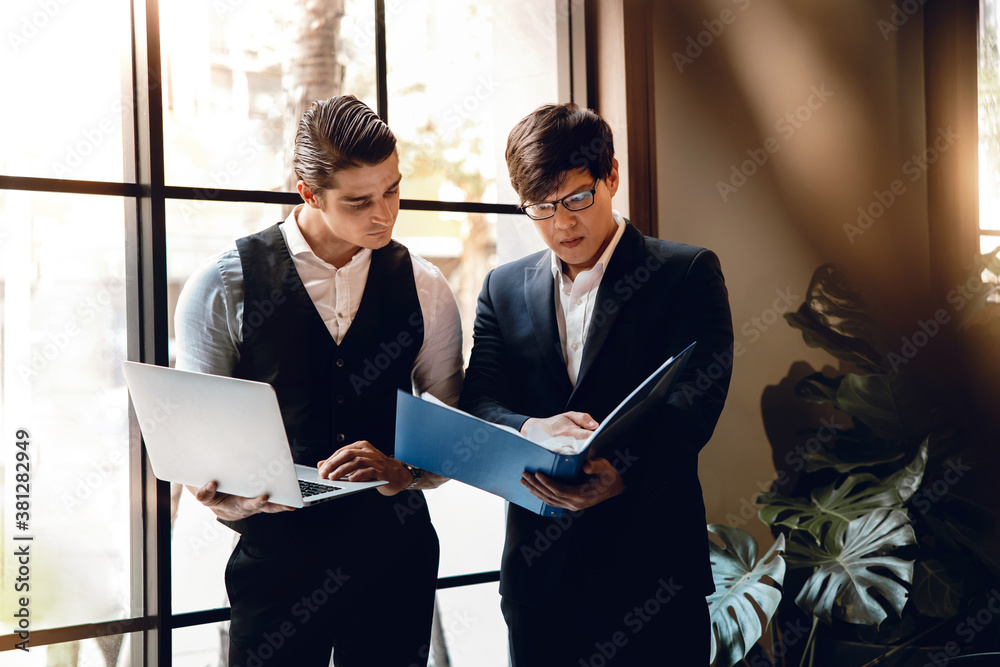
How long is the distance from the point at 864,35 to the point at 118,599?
119 inches

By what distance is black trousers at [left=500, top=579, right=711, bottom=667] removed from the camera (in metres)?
1.33

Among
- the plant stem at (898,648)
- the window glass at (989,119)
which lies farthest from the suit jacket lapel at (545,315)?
the window glass at (989,119)

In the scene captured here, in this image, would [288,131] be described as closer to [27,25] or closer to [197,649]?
[27,25]

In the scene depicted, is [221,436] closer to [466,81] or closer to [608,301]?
[608,301]

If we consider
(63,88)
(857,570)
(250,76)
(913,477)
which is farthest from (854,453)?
(63,88)

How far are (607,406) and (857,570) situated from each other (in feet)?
3.29

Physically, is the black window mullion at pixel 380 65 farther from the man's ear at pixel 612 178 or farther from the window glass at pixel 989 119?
the window glass at pixel 989 119

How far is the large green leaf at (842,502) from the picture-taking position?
211 cm

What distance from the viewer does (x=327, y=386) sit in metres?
1.41

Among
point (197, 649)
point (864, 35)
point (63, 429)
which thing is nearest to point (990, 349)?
point (864, 35)

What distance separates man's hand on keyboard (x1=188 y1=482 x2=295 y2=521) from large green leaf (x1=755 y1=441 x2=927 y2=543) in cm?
145

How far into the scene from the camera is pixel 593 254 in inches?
58.2

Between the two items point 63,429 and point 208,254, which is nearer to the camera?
point 63,429

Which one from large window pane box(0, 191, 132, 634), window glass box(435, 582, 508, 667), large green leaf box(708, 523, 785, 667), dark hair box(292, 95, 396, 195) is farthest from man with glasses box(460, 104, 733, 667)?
large window pane box(0, 191, 132, 634)
